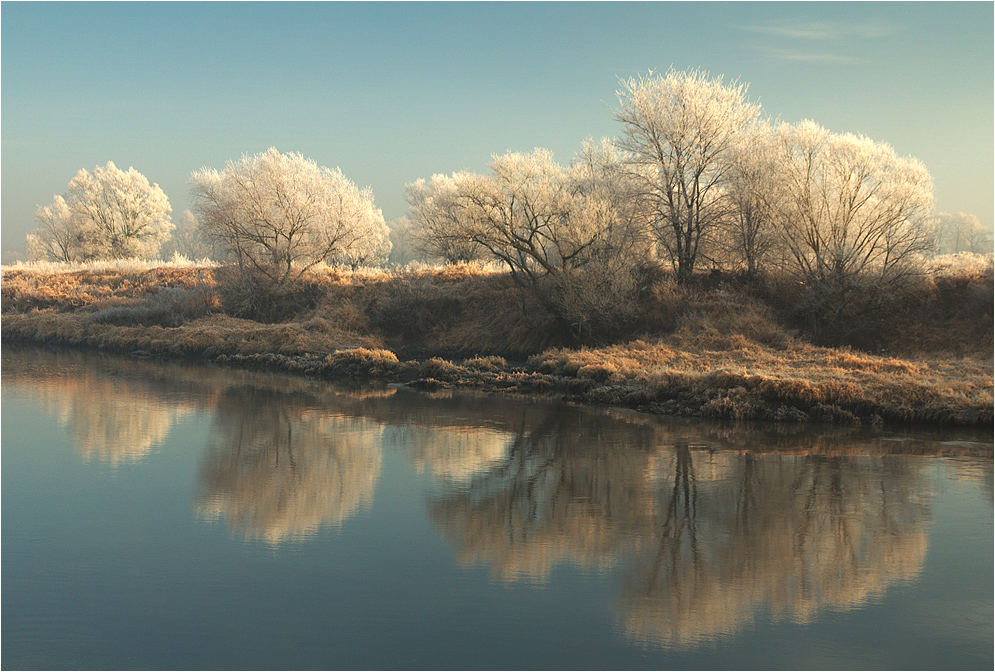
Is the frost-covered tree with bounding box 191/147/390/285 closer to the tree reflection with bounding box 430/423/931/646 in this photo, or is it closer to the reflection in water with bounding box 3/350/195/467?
the reflection in water with bounding box 3/350/195/467

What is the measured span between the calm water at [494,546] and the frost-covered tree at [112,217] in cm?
5195

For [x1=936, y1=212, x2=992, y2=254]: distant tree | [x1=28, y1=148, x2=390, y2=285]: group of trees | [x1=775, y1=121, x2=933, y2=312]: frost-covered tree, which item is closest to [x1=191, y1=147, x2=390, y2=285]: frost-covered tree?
[x1=28, y1=148, x2=390, y2=285]: group of trees

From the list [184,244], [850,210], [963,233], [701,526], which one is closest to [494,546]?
[701,526]

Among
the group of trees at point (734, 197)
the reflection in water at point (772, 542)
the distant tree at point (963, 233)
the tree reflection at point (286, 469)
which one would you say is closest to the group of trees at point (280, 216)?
the group of trees at point (734, 197)

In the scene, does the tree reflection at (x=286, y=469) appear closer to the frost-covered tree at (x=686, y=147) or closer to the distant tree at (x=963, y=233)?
the frost-covered tree at (x=686, y=147)

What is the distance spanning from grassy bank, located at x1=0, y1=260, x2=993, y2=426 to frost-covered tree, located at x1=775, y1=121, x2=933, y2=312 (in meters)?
Answer: 1.00

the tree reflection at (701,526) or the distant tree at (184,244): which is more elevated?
the distant tree at (184,244)

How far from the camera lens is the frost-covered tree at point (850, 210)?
905 inches

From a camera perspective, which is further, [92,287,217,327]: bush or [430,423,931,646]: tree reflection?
[92,287,217,327]: bush

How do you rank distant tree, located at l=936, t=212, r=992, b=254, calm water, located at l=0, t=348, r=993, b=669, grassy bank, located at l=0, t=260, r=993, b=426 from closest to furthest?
calm water, located at l=0, t=348, r=993, b=669
grassy bank, located at l=0, t=260, r=993, b=426
distant tree, located at l=936, t=212, r=992, b=254

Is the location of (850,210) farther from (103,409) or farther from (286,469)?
(103,409)

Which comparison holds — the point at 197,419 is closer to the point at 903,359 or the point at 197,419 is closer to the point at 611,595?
the point at 611,595

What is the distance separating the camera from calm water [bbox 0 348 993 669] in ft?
23.3

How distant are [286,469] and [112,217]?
59.0 metres
